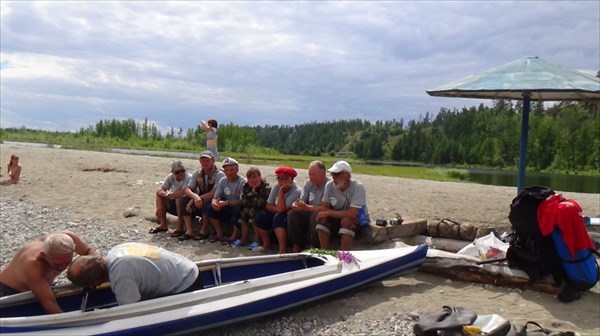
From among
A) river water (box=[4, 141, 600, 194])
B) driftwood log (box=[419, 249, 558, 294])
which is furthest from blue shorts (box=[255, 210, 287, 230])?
river water (box=[4, 141, 600, 194])

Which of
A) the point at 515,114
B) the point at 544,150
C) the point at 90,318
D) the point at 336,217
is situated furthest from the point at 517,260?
the point at 515,114

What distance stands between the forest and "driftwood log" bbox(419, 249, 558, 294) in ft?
144

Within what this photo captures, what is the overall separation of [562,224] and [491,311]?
1279 mm

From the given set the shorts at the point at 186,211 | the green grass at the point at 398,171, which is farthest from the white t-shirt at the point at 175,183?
the green grass at the point at 398,171

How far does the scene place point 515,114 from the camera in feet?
342

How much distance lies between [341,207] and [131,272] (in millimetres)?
3690

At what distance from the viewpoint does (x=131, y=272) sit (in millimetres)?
4891

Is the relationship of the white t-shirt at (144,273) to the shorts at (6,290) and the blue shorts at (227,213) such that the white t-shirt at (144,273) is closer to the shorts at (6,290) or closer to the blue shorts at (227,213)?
the shorts at (6,290)

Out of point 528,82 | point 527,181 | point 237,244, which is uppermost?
point 528,82

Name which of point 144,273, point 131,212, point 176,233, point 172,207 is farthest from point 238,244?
point 144,273

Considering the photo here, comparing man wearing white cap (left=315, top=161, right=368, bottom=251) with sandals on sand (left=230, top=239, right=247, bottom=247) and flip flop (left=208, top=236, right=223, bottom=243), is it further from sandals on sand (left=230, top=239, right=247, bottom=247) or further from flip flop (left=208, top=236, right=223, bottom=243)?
flip flop (left=208, top=236, right=223, bottom=243)

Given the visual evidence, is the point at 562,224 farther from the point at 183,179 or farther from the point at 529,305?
the point at 183,179

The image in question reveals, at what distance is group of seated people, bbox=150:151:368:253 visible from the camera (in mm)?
7816

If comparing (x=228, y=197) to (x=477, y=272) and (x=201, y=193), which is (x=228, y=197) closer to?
(x=201, y=193)
